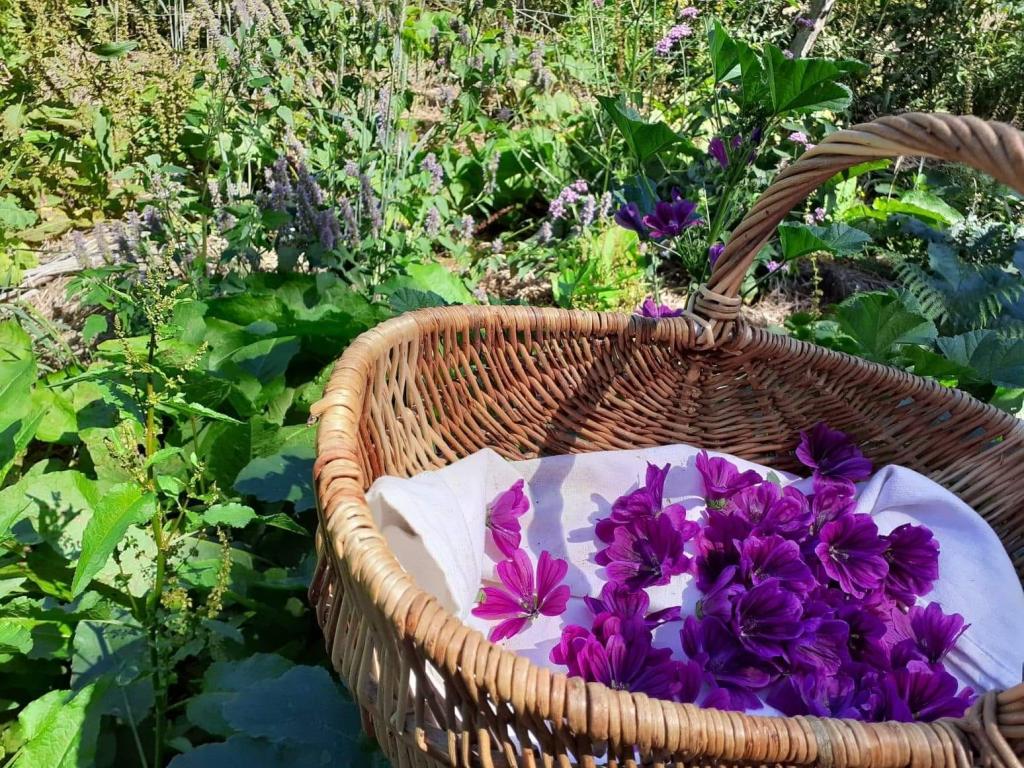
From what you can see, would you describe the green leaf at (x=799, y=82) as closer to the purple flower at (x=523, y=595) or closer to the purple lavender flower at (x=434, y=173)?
the purple flower at (x=523, y=595)

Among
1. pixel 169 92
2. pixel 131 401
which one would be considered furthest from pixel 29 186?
pixel 131 401

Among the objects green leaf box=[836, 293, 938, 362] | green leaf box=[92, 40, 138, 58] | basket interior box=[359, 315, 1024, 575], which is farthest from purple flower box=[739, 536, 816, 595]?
green leaf box=[92, 40, 138, 58]

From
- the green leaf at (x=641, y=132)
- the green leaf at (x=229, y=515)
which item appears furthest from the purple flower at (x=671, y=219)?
the green leaf at (x=229, y=515)

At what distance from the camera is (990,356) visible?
56.6 inches

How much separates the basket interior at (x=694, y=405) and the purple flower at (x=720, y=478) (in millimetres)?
116

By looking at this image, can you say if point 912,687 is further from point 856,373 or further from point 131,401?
point 131,401

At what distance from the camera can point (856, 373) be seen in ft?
3.78

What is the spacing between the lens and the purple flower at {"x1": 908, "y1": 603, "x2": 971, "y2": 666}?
951mm

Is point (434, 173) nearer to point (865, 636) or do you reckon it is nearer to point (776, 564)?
point (776, 564)

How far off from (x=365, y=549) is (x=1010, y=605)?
867 millimetres

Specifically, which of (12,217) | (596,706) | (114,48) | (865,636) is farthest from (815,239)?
(12,217)

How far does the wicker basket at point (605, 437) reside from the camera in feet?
1.71

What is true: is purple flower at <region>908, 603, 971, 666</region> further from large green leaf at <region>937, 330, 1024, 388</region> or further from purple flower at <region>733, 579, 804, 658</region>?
large green leaf at <region>937, 330, 1024, 388</region>

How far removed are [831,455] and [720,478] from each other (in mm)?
195
